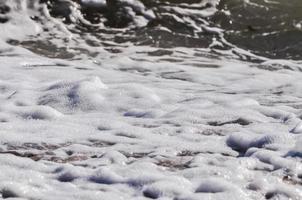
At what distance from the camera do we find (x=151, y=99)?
4.61 metres

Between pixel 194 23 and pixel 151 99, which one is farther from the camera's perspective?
pixel 194 23

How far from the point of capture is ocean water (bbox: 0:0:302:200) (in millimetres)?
2867

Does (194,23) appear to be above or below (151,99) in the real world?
above

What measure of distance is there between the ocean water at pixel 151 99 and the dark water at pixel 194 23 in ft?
0.08

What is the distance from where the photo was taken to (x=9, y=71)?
17.9 feet

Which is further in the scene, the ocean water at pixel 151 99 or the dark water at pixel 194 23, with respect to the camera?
the dark water at pixel 194 23

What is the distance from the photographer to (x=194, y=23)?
793 cm

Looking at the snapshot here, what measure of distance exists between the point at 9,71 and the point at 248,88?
230cm

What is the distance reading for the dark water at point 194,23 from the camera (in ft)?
24.1

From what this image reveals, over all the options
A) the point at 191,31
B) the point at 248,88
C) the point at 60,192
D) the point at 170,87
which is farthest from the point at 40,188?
the point at 191,31

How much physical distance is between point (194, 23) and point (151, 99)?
354 cm

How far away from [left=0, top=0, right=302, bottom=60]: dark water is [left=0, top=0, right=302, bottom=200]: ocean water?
3 centimetres

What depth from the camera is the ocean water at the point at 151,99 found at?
2867 millimetres

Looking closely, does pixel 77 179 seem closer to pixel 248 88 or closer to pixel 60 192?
pixel 60 192
